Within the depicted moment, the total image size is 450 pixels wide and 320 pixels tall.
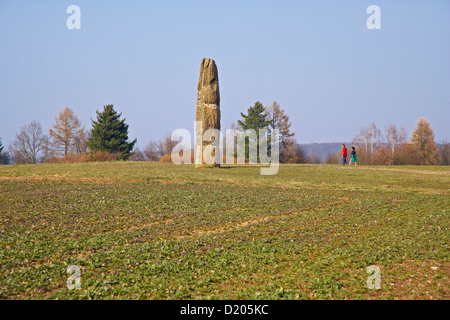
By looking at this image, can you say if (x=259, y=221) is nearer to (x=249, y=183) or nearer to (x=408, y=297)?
(x=408, y=297)

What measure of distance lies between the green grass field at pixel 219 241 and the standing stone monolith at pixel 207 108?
8.55 m

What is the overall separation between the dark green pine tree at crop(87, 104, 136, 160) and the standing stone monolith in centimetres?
3761

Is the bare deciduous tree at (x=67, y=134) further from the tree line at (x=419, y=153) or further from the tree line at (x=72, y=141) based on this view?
the tree line at (x=419, y=153)

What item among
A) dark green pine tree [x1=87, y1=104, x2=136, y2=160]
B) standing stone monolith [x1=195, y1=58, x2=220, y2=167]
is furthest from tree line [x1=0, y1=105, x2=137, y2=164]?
standing stone monolith [x1=195, y1=58, x2=220, y2=167]

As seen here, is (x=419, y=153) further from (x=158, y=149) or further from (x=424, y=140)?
(x=158, y=149)

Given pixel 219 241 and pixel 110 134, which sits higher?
pixel 110 134

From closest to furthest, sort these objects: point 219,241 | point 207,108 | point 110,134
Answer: point 219,241 → point 207,108 → point 110,134

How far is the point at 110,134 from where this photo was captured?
65375mm

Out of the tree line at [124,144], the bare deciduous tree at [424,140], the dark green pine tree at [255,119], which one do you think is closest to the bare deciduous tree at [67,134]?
the tree line at [124,144]

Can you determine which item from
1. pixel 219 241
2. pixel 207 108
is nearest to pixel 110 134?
pixel 207 108

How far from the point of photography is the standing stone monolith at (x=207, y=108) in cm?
Result: 2827

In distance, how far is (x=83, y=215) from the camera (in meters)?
13.4

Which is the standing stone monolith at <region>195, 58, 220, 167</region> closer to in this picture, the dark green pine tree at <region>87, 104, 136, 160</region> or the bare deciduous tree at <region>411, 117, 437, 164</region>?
the dark green pine tree at <region>87, 104, 136, 160</region>

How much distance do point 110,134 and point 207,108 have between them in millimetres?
40418
